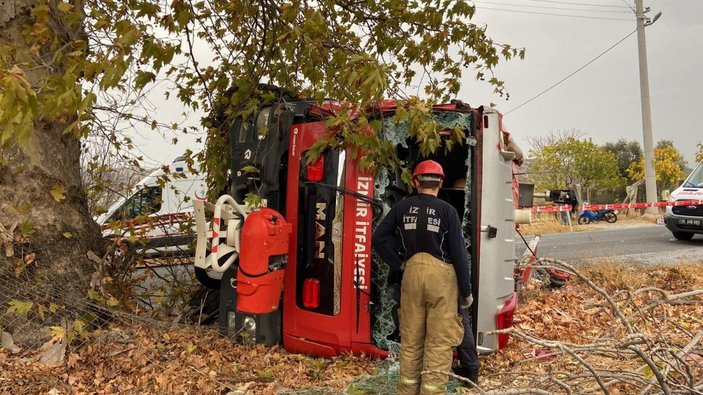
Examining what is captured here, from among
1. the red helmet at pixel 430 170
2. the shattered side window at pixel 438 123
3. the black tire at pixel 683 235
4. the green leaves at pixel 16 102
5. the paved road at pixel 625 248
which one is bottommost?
the paved road at pixel 625 248

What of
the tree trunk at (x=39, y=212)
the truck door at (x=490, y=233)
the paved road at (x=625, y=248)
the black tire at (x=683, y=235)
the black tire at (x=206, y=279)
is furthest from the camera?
the black tire at (x=683, y=235)

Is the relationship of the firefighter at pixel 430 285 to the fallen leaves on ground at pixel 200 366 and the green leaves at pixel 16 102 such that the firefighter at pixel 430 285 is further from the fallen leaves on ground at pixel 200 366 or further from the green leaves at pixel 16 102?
the green leaves at pixel 16 102

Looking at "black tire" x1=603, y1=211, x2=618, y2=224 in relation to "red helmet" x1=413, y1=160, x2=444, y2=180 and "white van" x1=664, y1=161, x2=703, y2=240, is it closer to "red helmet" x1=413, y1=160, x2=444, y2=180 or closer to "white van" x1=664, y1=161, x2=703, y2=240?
"white van" x1=664, y1=161, x2=703, y2=240

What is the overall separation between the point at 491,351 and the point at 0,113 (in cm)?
374

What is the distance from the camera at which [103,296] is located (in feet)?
14.8

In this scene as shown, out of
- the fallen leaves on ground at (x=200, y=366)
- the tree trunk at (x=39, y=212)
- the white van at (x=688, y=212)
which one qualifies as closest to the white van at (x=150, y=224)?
the tree trunk at (x=39, y=212)

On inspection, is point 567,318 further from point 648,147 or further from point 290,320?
point 648,147

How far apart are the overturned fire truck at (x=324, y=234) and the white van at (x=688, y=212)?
10.1 meters

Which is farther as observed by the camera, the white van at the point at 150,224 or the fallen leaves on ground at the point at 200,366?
the white van at the point at 150,224

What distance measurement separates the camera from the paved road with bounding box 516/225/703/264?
10055 millimetres

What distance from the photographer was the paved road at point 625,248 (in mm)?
10055

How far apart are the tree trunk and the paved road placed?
25.4 ft

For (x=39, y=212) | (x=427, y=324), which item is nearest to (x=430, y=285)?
(x=427, y=324)

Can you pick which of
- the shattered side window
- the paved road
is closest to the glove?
the shattered side window
